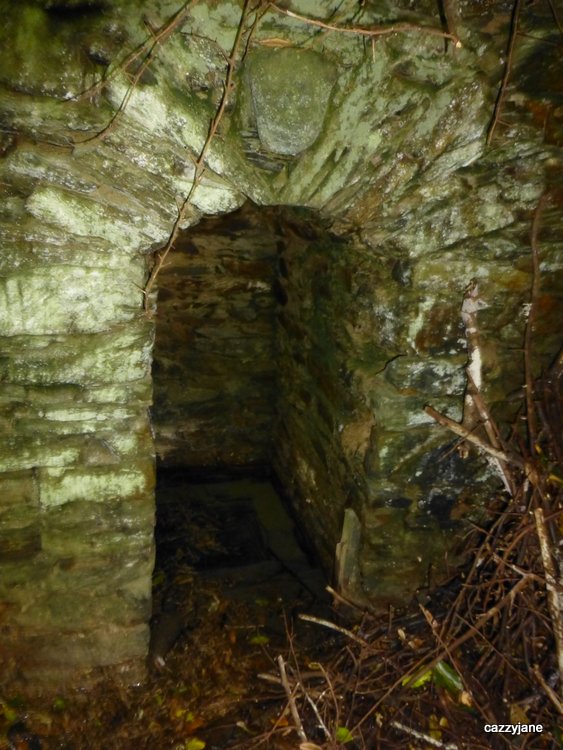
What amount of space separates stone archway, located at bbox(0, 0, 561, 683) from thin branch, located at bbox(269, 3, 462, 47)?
24 millimetres

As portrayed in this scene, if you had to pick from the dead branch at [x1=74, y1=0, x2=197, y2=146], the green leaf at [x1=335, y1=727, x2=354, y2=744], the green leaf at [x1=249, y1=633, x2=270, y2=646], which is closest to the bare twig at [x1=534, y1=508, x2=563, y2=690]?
the green leaf at [x1=335, y1=727, x2=354, y2=744]

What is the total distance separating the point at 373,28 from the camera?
161 centimetres

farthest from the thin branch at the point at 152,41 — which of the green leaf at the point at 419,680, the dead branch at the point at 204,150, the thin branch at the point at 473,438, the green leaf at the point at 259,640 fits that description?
the green leaf at the point at 259,640

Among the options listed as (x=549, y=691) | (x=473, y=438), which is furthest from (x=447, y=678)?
(x=473, y=438)

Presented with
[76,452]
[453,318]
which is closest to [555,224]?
[453,318]

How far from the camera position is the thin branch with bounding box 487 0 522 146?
1.74 m

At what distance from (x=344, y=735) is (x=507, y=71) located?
226 centimetres

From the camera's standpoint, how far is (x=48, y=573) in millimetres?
2178

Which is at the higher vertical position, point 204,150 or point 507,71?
point 507,71

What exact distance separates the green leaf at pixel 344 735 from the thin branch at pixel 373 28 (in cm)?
222

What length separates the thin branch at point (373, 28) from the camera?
1.52 m

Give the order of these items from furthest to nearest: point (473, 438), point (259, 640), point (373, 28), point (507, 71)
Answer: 1. point (259, 640)
2. point (473, 438)
3. point (507, 71)
4. point (373, 28)

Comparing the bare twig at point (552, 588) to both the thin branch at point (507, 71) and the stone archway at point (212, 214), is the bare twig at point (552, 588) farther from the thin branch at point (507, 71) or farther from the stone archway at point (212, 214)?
the thin branch at point (507, 71)

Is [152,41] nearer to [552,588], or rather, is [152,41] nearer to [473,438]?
[473,438]
